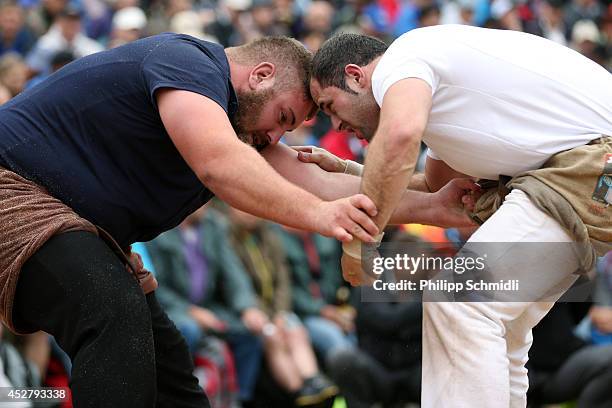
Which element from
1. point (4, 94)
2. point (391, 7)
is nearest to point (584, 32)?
point (391, 7)

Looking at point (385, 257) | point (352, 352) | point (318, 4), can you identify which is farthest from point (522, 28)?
point (385, 257)

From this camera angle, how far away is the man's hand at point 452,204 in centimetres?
465

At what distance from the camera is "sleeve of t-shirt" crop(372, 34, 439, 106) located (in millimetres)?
3920

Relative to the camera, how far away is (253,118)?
4.43 metres

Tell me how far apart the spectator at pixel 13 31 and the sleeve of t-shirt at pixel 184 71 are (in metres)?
6.64

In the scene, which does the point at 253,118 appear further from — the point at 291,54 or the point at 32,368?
the point at 32,368

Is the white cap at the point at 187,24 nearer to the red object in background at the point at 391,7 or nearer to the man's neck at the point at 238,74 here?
the red object in background at the point at 391,7

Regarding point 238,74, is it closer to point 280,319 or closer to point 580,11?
point 280,319

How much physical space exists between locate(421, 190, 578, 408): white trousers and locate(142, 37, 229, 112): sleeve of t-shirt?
1.14 meters

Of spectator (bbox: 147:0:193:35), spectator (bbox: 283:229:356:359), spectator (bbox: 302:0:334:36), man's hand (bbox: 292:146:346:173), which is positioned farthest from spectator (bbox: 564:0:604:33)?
man's hand (bbox: 292:146:346:173)

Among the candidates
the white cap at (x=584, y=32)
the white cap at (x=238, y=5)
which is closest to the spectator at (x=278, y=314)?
the white cap at (x=238, y=5)

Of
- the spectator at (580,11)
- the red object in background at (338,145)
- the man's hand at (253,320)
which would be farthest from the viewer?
the spectator at (580,11)

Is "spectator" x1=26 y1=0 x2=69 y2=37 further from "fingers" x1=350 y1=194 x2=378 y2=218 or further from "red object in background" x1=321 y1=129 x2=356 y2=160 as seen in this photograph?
"fingers" x1=350 y1=194 x2=378 y2=218

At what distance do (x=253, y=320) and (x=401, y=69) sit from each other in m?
4.30
